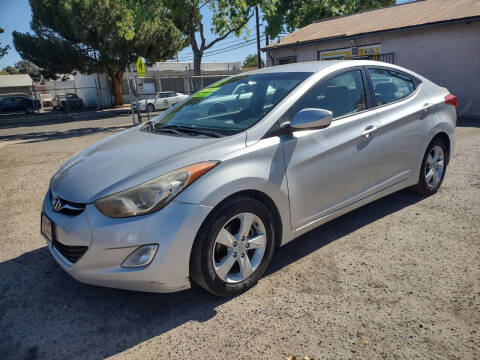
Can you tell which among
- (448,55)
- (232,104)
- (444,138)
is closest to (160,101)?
(448,55)

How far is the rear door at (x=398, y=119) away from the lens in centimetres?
382

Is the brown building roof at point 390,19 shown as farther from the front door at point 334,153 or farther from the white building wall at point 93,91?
the white building wall at point 93,91

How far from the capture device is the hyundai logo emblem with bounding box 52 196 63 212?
2765 mm

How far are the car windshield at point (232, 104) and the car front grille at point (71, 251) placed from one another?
1.32 m

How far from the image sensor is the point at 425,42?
1389 centimetres

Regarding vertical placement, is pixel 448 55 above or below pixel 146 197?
above

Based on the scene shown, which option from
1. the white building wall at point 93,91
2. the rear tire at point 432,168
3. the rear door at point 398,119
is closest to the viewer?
the rear door at point 398,119

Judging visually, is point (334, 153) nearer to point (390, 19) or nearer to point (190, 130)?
point (190, 130)

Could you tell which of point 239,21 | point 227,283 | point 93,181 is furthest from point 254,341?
point 239,21

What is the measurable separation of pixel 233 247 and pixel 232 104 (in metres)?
1.47

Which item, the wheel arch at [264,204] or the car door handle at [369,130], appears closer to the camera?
the wheel arch at [264,204]

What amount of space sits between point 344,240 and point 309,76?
1.58m

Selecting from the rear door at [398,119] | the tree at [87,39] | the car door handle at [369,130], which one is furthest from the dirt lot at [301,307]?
the tree at [87,39]

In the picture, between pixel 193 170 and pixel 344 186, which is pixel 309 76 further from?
pixel 193 170
